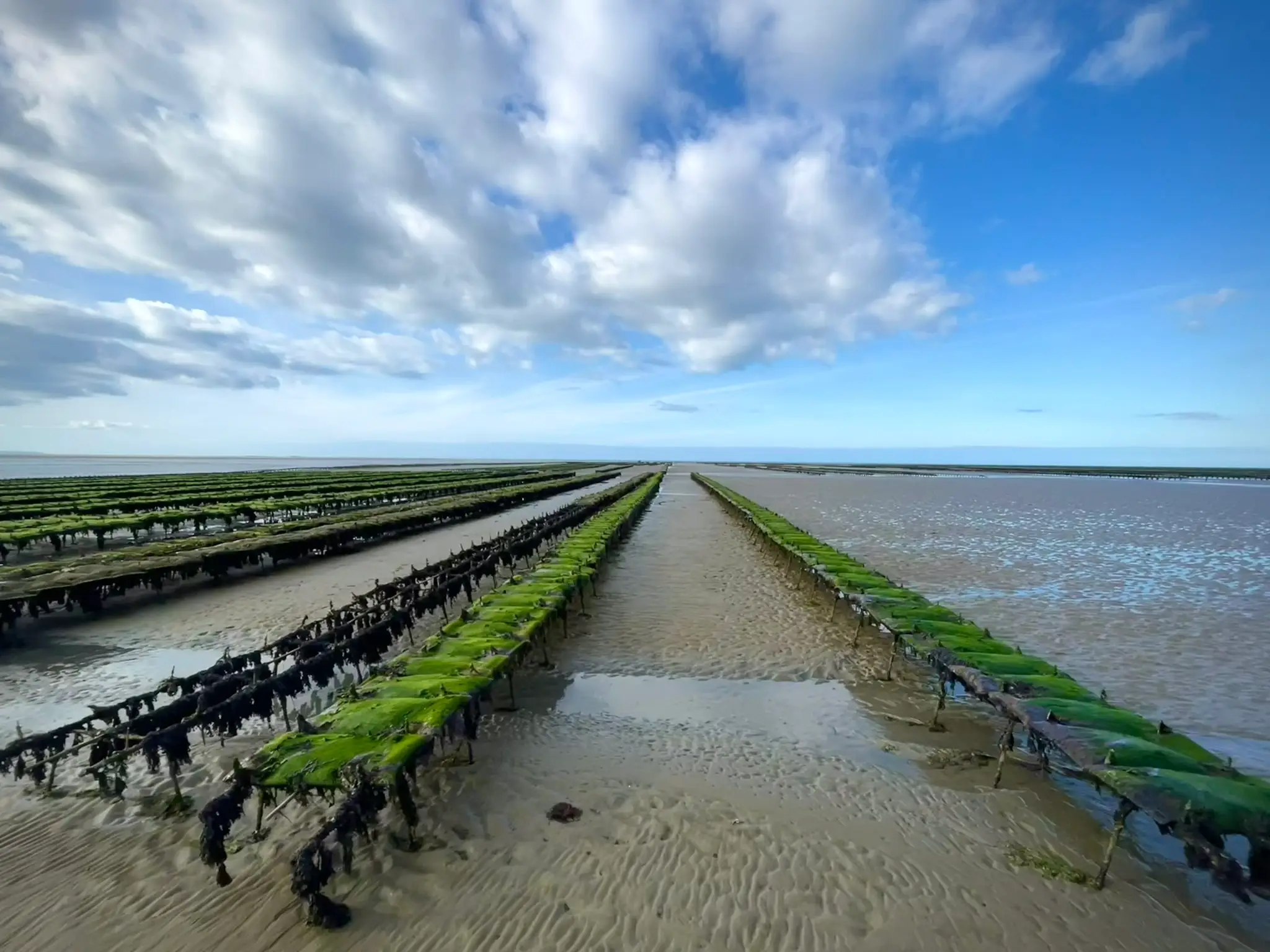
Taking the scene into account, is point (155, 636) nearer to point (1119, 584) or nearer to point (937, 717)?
point (937, 717)

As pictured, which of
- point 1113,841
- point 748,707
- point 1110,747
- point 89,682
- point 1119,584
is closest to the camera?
point 1113,841

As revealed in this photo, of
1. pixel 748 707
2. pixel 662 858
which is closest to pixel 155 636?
pixel 748 707

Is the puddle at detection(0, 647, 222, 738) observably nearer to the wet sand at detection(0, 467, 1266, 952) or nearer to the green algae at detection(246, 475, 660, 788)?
the wet sand at detection(0, 467, 1266, 952)

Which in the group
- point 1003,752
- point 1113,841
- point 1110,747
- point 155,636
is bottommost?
point 155,636

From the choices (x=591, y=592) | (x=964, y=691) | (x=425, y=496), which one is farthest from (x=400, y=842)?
(x=425, y=496)

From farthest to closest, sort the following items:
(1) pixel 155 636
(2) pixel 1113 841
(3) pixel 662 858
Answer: (1) pixel 155 636
(3) pixel 662 858
(2) pixel 1113 841

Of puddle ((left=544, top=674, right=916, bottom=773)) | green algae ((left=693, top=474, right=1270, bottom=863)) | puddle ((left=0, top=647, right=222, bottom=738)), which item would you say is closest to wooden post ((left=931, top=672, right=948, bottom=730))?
green algae ((left=693, top=474, right=1270, bottom=863))

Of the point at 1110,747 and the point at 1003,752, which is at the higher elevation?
the point at 1110,747
